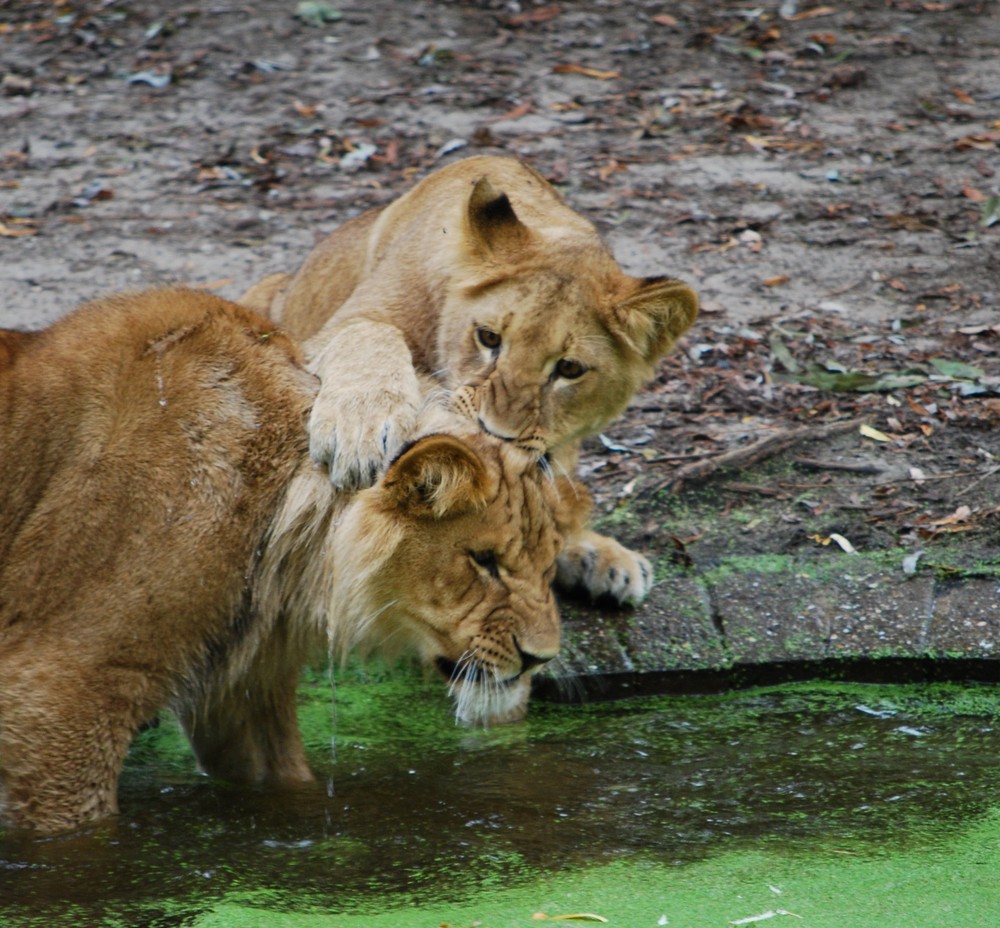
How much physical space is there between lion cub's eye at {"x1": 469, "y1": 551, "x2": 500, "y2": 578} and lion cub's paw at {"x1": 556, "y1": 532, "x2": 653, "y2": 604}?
4.01 feet

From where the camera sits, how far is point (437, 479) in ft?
11.4

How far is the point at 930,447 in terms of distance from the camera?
5.79 meters

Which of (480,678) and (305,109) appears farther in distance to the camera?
(305,109)

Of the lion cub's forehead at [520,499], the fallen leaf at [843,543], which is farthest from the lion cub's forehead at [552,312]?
the fallen leaf at [843,543]

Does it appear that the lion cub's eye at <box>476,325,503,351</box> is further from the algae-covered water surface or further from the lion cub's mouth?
the algae-covered water surface

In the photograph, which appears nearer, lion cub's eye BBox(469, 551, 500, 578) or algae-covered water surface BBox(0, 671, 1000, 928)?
algae-covered water surface BBox(0, 671, 1000, 928)

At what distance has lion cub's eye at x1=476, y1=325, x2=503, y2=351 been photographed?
4.63m

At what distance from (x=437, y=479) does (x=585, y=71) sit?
7.23 m

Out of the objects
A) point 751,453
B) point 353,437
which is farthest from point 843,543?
point 353,437

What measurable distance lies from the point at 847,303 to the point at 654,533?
2477 mm

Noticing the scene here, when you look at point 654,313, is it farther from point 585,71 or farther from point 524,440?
point 585,71

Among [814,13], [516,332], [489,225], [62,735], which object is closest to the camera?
[62,735]

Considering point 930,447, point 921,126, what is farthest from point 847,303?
point 921,126

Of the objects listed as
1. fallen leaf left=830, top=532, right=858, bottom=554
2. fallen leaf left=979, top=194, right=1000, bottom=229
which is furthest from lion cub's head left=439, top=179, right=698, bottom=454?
fallen leaf left=979, top=194, right=1000, bottom=229
